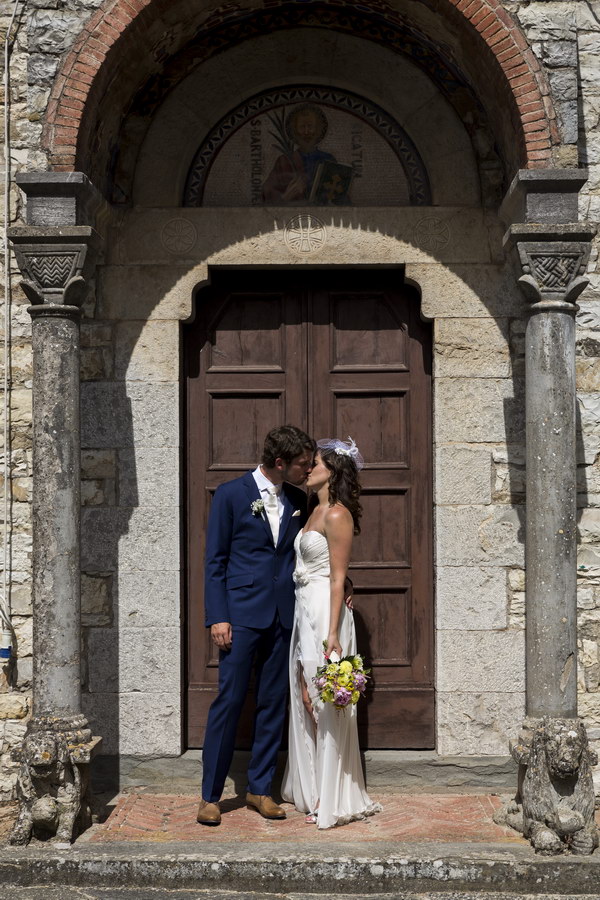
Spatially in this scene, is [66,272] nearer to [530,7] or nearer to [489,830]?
[530,7]

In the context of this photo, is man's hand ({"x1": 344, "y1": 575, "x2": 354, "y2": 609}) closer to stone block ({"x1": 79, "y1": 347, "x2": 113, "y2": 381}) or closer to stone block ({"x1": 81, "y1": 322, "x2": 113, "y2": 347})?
stone block ({"x1": 79, "y1": 347, "x2": 113, "y2": 381})

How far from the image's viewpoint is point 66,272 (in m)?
5.43

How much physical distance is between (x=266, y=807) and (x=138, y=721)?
1.05 meters

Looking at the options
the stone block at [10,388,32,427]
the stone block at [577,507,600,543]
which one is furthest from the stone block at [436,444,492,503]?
the stone block at [10,388,32,427]

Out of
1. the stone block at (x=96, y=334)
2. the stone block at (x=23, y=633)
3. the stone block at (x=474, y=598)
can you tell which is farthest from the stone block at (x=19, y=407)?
the stone block at (x=474, y=598)

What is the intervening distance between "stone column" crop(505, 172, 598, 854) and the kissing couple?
1006 mm

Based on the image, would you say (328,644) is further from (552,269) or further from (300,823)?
(552,269)

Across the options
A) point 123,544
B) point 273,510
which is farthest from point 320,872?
point 123,544

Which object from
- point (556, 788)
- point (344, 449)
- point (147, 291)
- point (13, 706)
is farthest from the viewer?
point (147, 291)

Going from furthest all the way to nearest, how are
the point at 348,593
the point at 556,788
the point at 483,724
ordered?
the point at 483,724 → the point at 348,593 → the point at 556,788

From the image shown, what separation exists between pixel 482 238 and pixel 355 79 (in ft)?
4.31

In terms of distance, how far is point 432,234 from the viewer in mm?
6242

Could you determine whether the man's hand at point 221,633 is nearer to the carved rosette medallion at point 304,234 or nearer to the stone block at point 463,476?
the stone block at point 463,476

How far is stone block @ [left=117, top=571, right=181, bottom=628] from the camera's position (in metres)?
6.15
